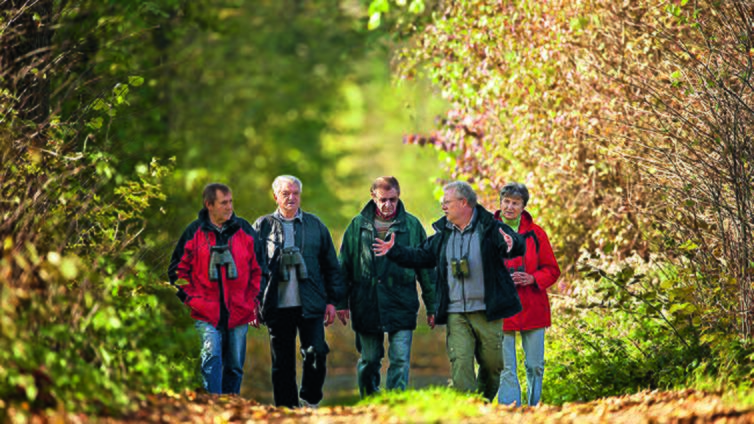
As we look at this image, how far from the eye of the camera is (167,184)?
12.8 metres

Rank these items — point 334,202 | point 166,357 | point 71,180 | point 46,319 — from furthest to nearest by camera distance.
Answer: point 334,202 < point 71,180 < point 166,357 < point 46,319

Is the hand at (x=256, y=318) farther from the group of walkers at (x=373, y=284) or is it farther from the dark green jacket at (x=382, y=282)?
the dark green jacket at (x=382, y=282)

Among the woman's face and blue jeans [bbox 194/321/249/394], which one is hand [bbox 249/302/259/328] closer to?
blue jeans [bbox 194/321/249/394]

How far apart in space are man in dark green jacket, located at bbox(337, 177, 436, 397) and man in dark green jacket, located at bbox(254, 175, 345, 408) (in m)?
0.24

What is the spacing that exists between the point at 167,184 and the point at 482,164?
4.52m

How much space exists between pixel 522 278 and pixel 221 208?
2605 millimetres

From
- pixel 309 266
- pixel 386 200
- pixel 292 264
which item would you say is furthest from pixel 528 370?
pixel 292 264

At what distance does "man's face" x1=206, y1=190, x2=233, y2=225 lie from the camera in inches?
398

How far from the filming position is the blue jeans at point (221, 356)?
395 inches

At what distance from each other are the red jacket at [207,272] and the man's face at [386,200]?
122 centimetres

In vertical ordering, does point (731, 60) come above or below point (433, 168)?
below

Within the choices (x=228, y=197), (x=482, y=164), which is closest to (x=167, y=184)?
(x=228, y=197)

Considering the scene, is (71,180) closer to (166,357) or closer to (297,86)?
(166,357)

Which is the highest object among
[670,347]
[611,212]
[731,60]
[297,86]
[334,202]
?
[297,86]
